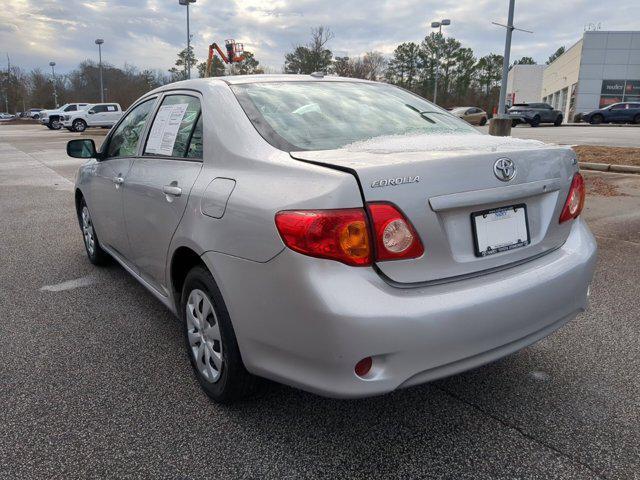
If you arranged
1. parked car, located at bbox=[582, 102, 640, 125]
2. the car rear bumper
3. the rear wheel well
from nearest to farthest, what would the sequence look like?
1. the car rear bumper
2. the rear wheel well
3. parked car, located at bbox=[582, 102, 640, 125]

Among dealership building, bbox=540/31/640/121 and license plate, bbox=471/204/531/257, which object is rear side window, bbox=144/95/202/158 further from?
dealership building, bbox=540/31/640/121

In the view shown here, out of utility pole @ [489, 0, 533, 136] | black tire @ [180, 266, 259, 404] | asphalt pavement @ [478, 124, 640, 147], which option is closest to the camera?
black tire @ [180, 266, 259, 404]

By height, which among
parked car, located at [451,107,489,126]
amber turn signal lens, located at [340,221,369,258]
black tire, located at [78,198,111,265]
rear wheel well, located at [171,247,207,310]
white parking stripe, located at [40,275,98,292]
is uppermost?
parked car, located at [451,107,489,126]

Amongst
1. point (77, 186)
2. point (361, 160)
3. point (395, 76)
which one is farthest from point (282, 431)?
point (395, 76)

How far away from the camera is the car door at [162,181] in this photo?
272cm

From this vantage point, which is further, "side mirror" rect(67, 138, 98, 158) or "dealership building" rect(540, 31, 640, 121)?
"dealership building" rect(540, 31, 640, 121)

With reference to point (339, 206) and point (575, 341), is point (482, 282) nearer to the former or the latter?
point (339, 206)

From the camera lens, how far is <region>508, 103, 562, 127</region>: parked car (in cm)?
3431

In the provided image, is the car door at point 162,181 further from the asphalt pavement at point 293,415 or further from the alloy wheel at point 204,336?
the asphalt pavement at point 293,415

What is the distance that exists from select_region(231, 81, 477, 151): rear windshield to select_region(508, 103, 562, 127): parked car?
3371cm

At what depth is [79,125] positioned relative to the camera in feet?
115

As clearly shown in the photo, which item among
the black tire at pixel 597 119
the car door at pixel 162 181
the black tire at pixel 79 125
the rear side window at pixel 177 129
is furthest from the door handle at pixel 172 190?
the black tire at pixel 597 119

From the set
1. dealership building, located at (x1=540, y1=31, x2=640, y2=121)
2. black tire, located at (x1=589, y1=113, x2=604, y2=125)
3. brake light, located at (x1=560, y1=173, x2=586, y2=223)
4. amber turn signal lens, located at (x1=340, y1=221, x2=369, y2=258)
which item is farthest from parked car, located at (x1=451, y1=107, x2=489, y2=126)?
amber turn signal lens, located at (x1=340, y1=221, x2=369, y2=258)

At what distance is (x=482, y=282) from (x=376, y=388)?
1.97ft
